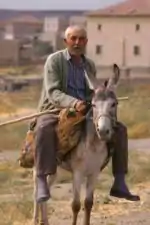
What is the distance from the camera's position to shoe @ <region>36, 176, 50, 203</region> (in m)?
8.73

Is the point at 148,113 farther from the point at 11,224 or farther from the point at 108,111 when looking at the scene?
the point at 108,111

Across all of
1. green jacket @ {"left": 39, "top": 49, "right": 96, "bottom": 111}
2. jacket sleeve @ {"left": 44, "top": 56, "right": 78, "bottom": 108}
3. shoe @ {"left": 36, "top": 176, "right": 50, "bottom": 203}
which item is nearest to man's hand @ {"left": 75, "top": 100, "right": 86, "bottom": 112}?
Answer: jacket sleeve @ {"left": 44, "top": 56, "right": 78, "bottom": 108}

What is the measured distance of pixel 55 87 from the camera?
8516mm

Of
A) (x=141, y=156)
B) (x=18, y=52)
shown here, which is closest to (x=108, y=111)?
(x=141, y=156)

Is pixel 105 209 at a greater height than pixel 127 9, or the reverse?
pixel 127 9

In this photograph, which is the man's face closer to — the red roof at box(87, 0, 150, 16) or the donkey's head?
the donkey's head

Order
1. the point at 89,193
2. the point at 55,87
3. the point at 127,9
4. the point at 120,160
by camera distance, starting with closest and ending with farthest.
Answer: the point at 55,87, the point at 89,193, the point at 120,160, the point at 127,9

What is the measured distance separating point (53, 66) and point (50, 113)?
492 millimetres

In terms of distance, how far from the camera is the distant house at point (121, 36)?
2618 inches

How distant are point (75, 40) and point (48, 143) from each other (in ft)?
3.44

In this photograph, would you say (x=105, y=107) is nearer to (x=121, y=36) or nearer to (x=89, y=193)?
(x=89, y=193)

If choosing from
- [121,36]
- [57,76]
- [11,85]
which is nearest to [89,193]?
[57,76]

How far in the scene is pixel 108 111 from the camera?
26.2ft

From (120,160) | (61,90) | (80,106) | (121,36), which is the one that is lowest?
(121,36)
